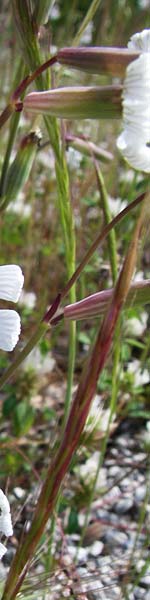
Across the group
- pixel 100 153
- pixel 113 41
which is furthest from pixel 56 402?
pixel 113 41

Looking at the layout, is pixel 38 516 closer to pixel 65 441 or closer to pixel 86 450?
pixel 65 441

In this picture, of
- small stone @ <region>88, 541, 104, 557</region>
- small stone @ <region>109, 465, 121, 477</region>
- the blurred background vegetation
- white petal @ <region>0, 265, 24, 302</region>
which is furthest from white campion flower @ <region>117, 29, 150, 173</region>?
small stone @ <region>109, 465, 121, 477</region>

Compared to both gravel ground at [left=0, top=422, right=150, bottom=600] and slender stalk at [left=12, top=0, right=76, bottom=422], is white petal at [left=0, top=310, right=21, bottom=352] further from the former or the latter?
gravel ground at [left=0, top=422, right=150, bottom=600]

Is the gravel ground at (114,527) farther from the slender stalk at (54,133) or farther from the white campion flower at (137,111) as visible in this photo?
the white campion flower at (137,111)

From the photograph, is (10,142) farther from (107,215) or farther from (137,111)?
(137,111)

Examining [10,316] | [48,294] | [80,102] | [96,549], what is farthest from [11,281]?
[48,294]

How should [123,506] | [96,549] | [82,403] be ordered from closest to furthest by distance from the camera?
[82,403], [96,549], [123,506]

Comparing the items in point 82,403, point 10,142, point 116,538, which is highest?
point 10,142
